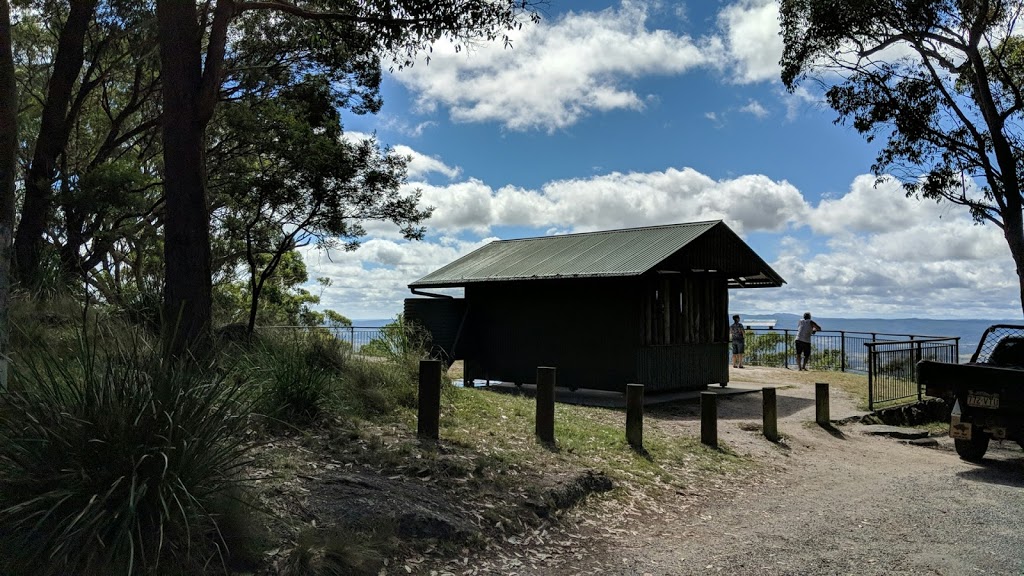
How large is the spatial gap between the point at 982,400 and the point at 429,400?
7362 mm

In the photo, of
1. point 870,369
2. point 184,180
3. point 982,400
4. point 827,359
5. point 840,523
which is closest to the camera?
point 840,523

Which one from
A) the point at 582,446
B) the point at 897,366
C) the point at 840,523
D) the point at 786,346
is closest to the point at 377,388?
the point at 582,446

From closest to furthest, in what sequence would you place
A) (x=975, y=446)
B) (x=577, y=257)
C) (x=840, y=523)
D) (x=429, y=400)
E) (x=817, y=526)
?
(x=817, y=526) → (x=840, y=523) → (x=429, y=400) → (x=975, y=446) → (x=577, y=257)

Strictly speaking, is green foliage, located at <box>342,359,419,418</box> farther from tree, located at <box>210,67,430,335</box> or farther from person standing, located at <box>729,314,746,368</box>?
person standing, located at <box>729,314,746,368</box>

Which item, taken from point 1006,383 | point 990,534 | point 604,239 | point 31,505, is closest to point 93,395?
point 31,505

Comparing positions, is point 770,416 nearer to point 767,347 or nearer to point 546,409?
point 546,409

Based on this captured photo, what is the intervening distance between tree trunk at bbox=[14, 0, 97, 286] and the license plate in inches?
582

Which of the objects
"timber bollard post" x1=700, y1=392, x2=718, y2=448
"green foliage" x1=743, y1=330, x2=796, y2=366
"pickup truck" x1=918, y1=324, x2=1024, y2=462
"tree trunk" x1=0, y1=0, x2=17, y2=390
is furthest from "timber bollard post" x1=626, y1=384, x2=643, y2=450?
"green foliage" x1=743, y1=330, x2=796, y2=366

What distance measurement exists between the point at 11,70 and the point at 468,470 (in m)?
4.93

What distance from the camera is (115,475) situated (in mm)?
3785

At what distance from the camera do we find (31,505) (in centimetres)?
364

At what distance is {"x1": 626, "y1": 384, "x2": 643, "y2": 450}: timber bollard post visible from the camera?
28.9 feet

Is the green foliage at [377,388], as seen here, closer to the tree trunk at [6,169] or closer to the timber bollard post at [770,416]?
the tree trunk at [6,169]

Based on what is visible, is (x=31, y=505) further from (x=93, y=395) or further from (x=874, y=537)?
(x=874, y=537)
